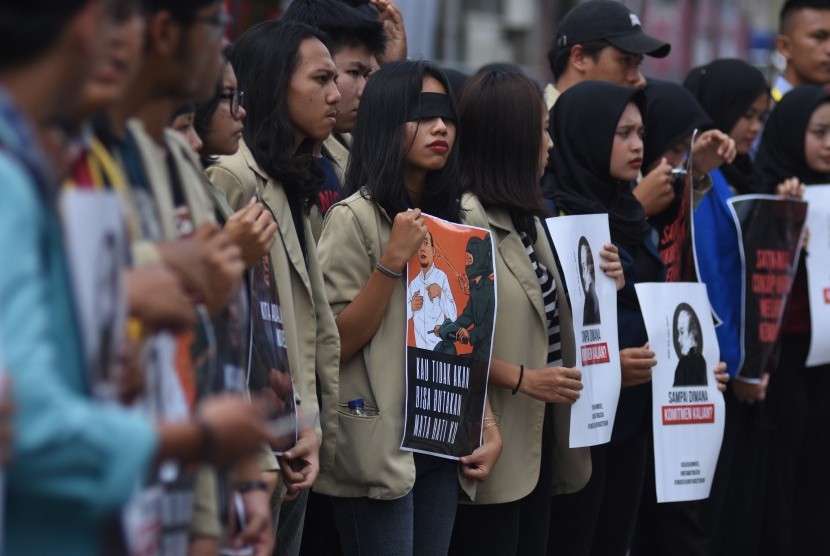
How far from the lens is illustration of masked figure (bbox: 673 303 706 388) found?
5.29 metres

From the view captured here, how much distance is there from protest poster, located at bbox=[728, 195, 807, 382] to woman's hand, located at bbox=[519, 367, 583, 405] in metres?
1.64

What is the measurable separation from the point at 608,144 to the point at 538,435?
1.18m

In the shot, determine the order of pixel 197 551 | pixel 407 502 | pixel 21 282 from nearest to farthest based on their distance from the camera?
pixel 21 282
pixel 197 551
pixel 407 502

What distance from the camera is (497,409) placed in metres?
4.64

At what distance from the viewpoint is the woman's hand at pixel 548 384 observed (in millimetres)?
4555

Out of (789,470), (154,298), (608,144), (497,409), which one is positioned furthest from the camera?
(789,470)


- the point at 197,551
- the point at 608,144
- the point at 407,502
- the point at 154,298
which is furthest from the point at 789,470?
the point at 154,298

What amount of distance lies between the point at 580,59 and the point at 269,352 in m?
3.34

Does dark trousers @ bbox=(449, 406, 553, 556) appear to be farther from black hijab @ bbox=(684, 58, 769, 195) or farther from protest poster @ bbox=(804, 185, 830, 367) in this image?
black hijab @ bbox=(684, 58, 769, 195)

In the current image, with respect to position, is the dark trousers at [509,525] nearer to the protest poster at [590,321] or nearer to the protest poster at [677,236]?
the protest poster at [590,321]

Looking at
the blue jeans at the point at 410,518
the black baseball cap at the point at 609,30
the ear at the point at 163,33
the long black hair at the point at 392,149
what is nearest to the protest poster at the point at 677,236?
the black baseball cap at the point at 609,30

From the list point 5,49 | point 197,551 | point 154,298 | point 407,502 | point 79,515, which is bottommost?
point 407,502

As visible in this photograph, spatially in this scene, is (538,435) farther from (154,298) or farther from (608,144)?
(154,298)

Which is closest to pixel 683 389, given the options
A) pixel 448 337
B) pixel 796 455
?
pixel 448 337
